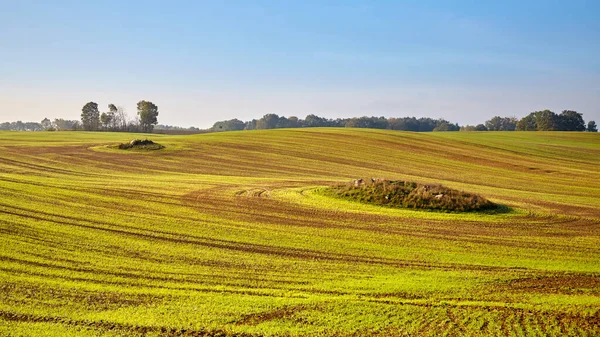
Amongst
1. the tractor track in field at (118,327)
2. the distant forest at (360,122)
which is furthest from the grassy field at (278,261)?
the distant forest at (360,122)

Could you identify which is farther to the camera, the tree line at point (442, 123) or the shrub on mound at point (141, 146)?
the tree line at point (442, 123)

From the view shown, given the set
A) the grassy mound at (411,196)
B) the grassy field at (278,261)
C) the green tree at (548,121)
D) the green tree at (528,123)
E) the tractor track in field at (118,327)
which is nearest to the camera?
the tractor track in field at (118,327)

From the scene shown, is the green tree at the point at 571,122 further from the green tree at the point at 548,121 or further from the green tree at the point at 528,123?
the green tree at the point at 528,123

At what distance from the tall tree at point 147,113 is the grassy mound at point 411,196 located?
125 meters

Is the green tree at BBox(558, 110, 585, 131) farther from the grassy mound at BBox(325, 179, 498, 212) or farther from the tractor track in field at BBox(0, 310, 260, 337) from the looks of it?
the tractor track in field at BBox(0, 310, 260, 337)

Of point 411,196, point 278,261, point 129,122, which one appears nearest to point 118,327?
point 278,261

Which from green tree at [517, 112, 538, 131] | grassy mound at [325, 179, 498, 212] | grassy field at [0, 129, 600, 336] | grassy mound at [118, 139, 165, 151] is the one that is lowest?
grassy field at [0, 129, 600, 336]

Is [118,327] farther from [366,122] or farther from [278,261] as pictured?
[366,122]

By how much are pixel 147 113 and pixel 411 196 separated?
128984mm

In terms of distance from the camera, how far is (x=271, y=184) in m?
34.3

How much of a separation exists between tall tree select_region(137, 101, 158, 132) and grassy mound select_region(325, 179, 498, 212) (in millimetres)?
124678

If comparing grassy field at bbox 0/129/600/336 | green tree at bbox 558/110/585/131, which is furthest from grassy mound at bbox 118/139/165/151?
green tree at bbox 558/110/585/131

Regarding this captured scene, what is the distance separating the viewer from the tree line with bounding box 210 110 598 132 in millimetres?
139125

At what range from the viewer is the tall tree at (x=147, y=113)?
146 meters
